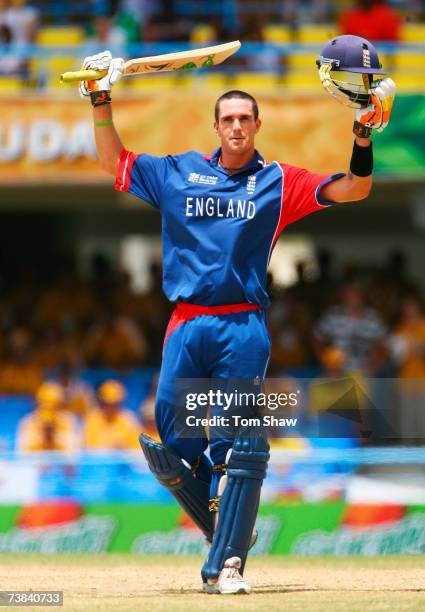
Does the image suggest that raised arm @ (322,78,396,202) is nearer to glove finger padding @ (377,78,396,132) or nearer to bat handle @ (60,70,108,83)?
glove finger padding @ (377,78,396,132)

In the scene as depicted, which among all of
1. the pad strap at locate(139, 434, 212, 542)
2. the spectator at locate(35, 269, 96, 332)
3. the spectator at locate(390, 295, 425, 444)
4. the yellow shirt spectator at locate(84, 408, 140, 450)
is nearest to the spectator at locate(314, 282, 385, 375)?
the spectator at locate(390, 295, 425, 444)

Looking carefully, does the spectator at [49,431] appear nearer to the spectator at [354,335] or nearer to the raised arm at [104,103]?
the spectator at [354,335]

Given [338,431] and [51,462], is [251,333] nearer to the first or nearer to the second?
[338,431]

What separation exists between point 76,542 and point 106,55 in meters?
4.11

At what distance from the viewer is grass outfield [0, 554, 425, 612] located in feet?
16.3

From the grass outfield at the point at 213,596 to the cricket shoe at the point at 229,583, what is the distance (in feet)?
0.22

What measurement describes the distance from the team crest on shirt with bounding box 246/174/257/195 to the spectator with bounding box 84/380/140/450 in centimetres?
535

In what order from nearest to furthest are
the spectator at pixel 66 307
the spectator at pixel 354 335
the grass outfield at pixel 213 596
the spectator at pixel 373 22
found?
the grass outfield at pixel 213 596, the spectator at pixel 354 335, the spectator at pixel 373 22, the spectator at pixel 66 307

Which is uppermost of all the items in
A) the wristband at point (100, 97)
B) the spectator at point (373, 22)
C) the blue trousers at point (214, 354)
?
the wristband at point (100, 97)

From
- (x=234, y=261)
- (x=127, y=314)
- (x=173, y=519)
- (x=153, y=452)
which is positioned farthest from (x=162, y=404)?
(x=127, y=314)

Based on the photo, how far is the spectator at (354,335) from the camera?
12.1m

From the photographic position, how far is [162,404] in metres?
5.65

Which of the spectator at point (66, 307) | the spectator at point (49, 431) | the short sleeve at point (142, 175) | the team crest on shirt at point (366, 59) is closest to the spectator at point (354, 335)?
the spectator at point (49, 431)

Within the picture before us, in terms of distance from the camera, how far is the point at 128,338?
44.7 ft
